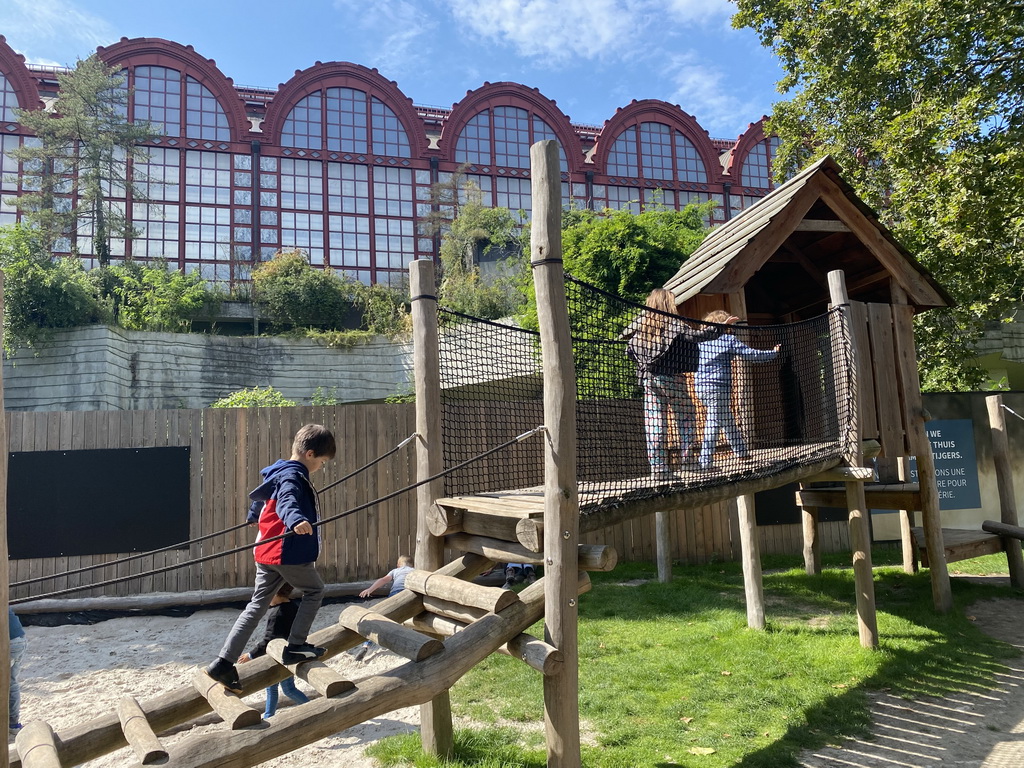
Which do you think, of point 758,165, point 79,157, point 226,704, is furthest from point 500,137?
point 226,704

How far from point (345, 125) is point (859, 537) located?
26.1 m

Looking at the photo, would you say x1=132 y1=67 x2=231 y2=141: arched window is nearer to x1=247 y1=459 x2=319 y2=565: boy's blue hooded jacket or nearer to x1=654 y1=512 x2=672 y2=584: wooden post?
x1=654 y1=512 x2=672 y2=584: wooden post

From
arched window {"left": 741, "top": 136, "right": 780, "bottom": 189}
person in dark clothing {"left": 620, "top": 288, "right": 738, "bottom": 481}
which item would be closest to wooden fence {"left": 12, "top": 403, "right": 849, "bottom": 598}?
person in dark clothing {"left": 620, "top": 288, "right": 738, "bottom": 481}

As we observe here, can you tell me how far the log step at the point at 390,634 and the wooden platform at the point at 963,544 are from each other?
6.61 meters

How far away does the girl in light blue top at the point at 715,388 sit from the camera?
614 centimetres

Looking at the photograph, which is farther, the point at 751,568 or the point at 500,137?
the point at 500,137

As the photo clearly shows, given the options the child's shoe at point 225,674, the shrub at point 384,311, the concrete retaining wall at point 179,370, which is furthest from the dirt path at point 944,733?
the shrub at point 384,311

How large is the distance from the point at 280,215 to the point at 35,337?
1097 cm

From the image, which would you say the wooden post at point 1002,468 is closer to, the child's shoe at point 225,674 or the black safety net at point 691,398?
the black safety net at point 691,398

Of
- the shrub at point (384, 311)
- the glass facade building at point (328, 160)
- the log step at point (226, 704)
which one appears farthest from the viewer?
the glass facade building at point (328, 160)

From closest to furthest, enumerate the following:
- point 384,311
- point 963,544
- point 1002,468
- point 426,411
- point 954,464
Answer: point 426,411, point 963,544, point 1002,468, point 954,464, point 384,311

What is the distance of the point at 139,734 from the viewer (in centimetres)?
328

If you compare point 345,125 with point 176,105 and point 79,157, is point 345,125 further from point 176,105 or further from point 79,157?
point 79,157

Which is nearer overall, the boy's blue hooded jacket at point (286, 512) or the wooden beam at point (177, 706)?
the wooden beam at point (177, 706)
